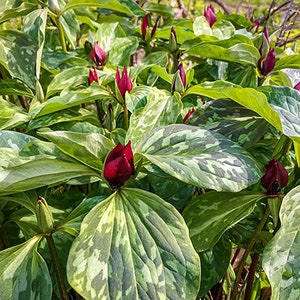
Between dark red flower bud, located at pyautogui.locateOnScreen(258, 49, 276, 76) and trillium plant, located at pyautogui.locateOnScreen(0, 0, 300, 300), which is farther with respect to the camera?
dark red flower bud, located at pyautogui.locateOnScreen(258, 49, 276, 76)

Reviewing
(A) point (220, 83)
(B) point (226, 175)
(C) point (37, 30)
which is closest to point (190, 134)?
(B) point (226, 175)

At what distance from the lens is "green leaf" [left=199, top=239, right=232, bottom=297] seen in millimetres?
714

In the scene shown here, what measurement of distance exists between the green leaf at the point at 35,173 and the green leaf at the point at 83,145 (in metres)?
0.02

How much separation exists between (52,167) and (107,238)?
102mm

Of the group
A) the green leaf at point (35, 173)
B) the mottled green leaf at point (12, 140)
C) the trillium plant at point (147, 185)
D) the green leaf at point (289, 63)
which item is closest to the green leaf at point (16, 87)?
the trillium plant at point (147, 185)

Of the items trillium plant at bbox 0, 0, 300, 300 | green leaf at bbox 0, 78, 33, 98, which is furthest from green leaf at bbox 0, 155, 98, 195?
green leaf at bbox 0, 78, 33, 98

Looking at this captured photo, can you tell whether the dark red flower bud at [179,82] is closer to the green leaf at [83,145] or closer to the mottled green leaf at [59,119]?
the mottled green leaf at [59,119]

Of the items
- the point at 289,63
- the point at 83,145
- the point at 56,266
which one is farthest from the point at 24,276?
the point at 289,63

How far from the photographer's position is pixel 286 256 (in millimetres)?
556

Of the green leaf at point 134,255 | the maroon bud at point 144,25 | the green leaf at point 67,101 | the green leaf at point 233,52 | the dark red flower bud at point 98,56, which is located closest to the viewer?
the green leaf at point 134,255

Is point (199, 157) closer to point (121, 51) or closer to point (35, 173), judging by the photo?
point (35, 173)

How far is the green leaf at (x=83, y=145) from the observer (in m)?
0.60

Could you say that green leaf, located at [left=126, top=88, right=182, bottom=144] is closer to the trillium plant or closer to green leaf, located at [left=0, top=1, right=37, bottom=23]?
the trillium plant

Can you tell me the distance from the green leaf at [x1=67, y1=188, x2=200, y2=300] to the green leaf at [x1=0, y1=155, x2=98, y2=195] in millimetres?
58
